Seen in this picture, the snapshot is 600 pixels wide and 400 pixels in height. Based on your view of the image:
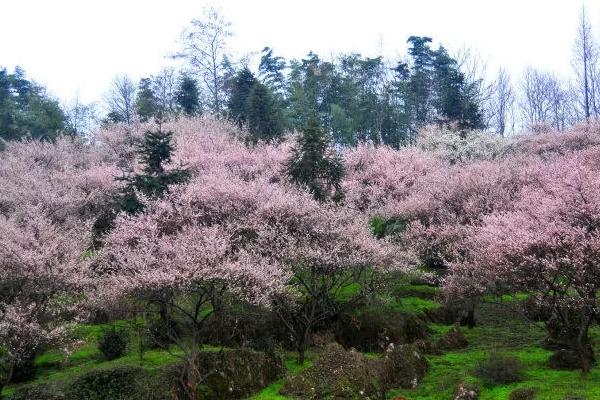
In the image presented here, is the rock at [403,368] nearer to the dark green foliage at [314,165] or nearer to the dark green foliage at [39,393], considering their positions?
the dark green foliage at [39,393]

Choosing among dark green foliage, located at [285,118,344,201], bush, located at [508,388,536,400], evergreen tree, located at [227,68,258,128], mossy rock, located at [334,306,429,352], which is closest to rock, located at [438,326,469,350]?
mossy rock, located at [334,306,429,352]

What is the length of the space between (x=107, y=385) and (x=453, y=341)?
1287 centimetres

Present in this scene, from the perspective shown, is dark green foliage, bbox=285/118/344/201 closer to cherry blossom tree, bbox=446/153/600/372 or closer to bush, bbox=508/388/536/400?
cherry blossom tree, bbox=446/153/600/372

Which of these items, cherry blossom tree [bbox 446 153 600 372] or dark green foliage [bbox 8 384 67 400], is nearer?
cherry blossom tree [bbox 446 153 600 372]

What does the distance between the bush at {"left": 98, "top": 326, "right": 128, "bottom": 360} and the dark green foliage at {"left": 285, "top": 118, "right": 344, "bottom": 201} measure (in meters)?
12.2

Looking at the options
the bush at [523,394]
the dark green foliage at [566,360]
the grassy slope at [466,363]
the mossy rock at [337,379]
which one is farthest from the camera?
the dark green foliage at [566,360]

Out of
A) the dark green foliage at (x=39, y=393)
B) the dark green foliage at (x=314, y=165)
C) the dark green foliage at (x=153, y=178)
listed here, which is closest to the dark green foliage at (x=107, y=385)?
the dark green foliage at (x=39, y=393)

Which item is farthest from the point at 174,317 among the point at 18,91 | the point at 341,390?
the point at 18,91

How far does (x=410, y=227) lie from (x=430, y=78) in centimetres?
3942

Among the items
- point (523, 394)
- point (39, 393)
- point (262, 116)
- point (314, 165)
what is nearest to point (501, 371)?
point (523, 394)

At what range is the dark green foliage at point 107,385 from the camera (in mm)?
16234

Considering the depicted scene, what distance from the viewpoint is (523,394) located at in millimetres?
14117

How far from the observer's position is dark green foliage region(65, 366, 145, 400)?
53.3ft

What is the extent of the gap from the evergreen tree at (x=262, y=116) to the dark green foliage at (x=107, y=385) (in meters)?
28.8
